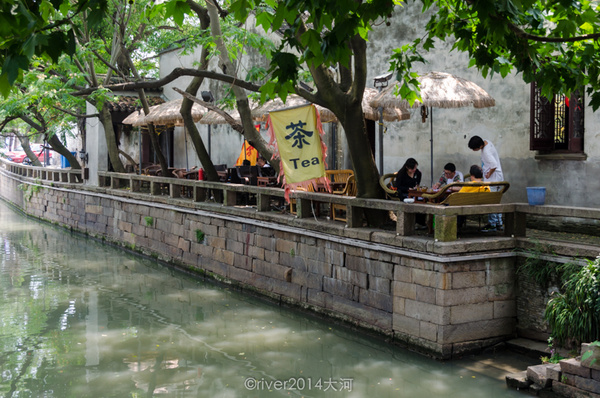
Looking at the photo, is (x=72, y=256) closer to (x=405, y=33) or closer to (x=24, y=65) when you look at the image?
(x=405, y=33)

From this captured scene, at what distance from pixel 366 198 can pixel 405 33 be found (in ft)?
17.2

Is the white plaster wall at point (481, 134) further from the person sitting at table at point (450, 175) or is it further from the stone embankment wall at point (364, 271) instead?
the stone embankment wall at point (364, 271)

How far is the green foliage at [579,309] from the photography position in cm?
687

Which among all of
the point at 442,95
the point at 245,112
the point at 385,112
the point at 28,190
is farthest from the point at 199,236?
the point at 28,190

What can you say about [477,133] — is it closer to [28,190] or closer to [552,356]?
[552,356]

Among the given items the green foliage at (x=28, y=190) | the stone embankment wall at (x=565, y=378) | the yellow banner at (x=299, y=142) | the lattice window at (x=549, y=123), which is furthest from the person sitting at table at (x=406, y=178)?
the green foliage at (x=28, y=190)

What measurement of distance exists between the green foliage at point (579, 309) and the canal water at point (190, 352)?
34.9 inches

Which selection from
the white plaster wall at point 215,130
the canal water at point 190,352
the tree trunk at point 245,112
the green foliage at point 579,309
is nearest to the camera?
the green foliage at point 579,309

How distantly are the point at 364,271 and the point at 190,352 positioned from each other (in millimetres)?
2646

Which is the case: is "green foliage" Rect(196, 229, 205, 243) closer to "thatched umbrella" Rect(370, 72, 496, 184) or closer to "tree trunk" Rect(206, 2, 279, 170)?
"tree trunk" Rect(206, 2, 279, 170)

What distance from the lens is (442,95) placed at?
10.1 meters

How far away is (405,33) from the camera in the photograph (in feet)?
44.5

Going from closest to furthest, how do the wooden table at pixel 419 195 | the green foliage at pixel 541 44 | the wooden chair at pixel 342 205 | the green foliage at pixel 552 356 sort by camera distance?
1. the green foliage at pixel 541 44
2. the green foliage at pixel 552 356
3. the wooden table at pixel 419 195
4. the wooden chair at pixel 342 205

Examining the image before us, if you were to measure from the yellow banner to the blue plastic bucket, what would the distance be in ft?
10.0
